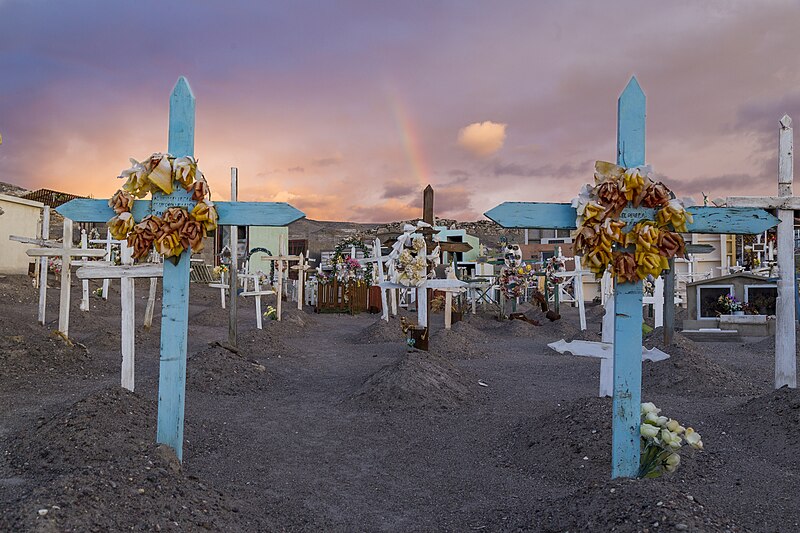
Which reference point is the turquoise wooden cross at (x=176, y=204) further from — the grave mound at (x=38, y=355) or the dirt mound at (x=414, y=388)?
the grave mound at (x=38, y=355)

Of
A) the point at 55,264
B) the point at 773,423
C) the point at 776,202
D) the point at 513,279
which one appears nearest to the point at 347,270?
the point at 513,279

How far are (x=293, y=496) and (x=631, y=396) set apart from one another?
92.7 inches

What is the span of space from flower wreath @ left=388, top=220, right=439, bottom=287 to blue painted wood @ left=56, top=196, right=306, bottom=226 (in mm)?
6824

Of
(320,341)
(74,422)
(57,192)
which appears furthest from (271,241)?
(74,422)

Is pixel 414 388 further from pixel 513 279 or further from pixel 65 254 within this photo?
pixel 513 279

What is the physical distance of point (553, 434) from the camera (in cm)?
510

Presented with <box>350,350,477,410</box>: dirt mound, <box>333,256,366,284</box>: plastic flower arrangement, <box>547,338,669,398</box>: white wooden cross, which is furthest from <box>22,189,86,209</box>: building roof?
<box>547,338,669,398</box>: white wooden cross

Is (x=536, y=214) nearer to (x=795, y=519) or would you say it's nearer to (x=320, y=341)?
(x=795, y=519)

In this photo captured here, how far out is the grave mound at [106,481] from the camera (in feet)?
9.15

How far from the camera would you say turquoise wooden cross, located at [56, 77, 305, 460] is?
4.26 meters

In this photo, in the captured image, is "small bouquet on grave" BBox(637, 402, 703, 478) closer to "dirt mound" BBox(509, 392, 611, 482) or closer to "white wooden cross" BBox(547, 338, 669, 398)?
"dirt mound" BBox(509, 392, 611, 482)

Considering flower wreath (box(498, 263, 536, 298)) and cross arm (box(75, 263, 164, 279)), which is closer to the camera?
cross arm (box(75, 263, 164, 279))

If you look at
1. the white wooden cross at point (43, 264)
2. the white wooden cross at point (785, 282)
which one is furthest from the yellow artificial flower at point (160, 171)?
the white wooden cross at point (43, 264)

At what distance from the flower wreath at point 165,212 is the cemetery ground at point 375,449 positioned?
4.66 ft
